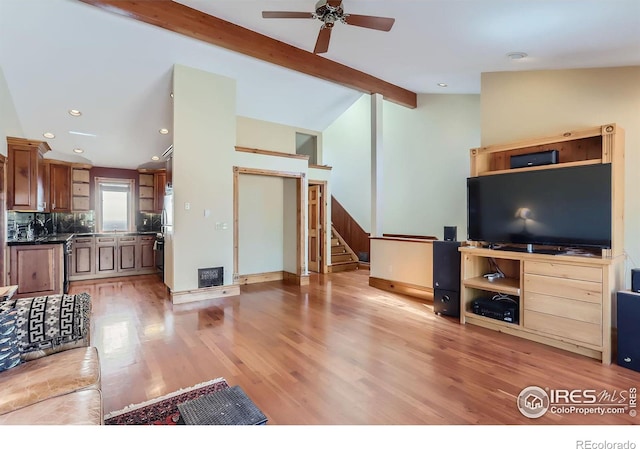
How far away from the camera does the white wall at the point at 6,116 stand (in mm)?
4105

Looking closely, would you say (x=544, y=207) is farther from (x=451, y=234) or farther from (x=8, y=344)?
(x=8, y=344)

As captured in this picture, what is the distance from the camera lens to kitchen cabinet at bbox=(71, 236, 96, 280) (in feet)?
20.4

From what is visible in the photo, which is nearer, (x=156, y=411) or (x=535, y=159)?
(x=156, y=411)

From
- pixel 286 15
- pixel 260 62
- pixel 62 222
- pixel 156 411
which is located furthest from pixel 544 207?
pixel 62 222

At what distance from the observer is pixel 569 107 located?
347cm

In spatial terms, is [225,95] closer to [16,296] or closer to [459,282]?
[16,296]

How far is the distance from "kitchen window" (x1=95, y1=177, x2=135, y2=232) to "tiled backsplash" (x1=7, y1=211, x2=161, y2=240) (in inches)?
7.2

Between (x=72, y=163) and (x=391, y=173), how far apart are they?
688 centimetres

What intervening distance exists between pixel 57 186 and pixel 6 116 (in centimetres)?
238

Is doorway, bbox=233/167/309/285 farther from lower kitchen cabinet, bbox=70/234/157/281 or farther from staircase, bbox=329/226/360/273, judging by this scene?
lower kitchen cabinet, bbox=70/234/157/281

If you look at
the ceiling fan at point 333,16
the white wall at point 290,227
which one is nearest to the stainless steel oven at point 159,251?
the white wall at point 290,227

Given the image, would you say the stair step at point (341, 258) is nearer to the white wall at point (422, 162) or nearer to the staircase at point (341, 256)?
the staircase at point (341, 256)

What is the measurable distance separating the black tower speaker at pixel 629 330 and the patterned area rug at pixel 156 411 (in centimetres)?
325

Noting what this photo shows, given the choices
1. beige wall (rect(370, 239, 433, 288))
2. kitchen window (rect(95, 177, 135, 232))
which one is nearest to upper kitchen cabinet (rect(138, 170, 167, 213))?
kitchen window (rect(95, 177, 135, 232))
